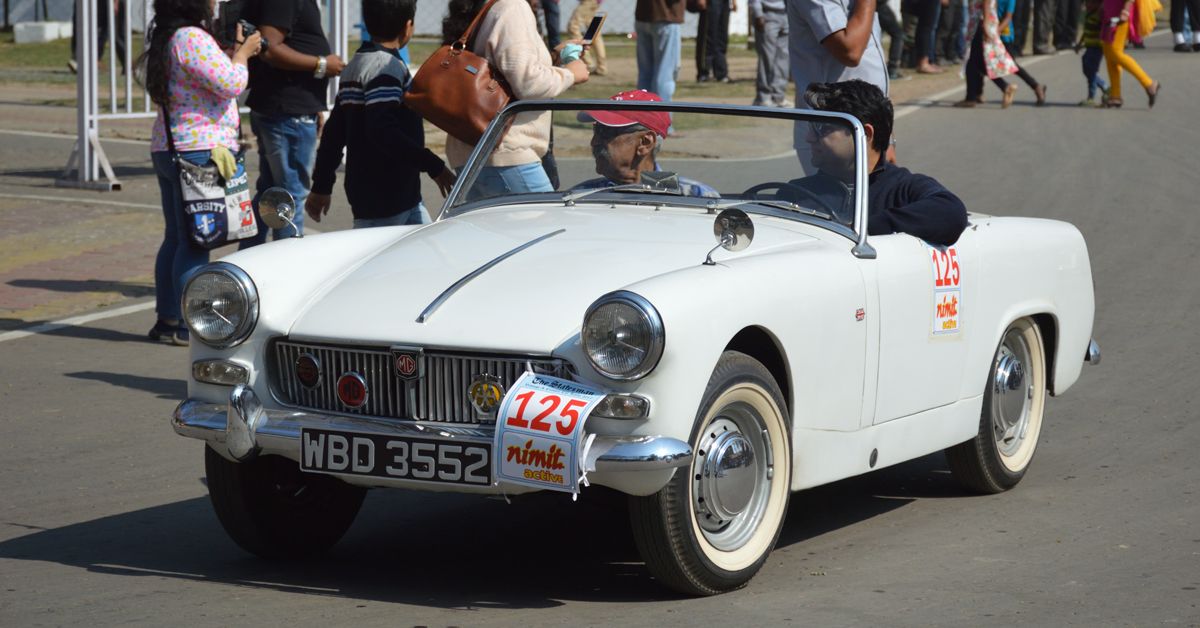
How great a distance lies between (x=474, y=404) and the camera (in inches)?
185

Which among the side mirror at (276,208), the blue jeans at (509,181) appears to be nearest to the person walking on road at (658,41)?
the blue jeans at (509,181)

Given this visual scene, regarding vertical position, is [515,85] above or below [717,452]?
above

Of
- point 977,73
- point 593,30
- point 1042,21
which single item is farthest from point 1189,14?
point 593,30

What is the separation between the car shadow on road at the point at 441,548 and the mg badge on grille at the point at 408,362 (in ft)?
1.61

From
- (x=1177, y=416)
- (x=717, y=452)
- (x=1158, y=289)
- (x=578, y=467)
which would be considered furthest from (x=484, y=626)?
(x=1158, y=289)

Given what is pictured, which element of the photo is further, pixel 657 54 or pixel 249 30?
pixel 657 54


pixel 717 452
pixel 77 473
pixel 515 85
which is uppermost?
pixel 515 85

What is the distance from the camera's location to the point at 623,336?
4.52 meters

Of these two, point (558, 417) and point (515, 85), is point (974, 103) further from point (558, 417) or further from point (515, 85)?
point (558, 417)

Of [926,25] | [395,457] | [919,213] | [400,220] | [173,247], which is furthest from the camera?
[926,25]

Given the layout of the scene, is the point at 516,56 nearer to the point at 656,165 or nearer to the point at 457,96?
the point at 457,96

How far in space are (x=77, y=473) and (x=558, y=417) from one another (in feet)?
9.22

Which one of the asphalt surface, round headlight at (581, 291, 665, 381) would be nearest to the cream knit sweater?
the asphalt surface

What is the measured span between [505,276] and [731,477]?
913 millimetres
